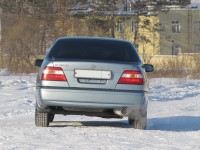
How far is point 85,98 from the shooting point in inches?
384

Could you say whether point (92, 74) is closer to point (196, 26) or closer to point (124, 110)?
point (124, 110)

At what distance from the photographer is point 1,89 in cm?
2188

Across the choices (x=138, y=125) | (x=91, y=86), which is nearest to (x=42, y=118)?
(x=91, y=86)

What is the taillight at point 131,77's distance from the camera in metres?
9.85

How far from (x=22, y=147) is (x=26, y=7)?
2297 inches

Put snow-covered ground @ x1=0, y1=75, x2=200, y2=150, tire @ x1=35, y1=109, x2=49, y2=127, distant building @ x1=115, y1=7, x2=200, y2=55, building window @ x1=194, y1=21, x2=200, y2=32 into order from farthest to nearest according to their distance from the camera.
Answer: building window @ x1=194, y1=21, x2=200, y2=32, distant building @ x1=115, y1=7, x2=200, y2=55, tire @ x1=35, y1=109, x2=49, y2=127, snow-covered ground @ x1=0, y1=75, x2=200, y2=150

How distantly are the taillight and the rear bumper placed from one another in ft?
0.52

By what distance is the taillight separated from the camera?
9852 mm

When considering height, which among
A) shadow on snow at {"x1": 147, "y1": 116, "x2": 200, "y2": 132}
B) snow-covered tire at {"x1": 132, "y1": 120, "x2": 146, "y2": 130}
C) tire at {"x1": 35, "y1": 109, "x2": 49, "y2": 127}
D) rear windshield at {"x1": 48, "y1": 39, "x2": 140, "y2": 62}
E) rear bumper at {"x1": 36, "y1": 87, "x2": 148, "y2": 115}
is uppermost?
rear windshield at {"x1": 48, "y1": 39, "x2": 140, "y2": 62}

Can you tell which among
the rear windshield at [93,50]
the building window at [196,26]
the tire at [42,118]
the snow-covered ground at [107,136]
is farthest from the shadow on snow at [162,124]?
the building window at [196,26]

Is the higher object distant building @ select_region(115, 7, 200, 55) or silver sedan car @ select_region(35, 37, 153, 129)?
silver sedan car @ select_region(35, 37, 153, 129)

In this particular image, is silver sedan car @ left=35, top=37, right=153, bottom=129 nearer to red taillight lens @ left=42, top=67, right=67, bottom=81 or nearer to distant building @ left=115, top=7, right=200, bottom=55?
red taillight lens @ left=42, top=67, right=67, bottom=81

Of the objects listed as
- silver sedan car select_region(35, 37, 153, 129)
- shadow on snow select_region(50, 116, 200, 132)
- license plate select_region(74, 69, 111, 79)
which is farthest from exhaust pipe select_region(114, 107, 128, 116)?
shadow on snow select_region(50, 116, 200, 132)

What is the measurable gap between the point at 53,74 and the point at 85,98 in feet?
1.89
